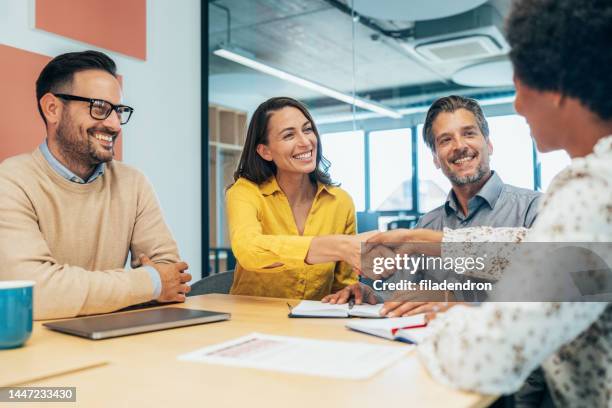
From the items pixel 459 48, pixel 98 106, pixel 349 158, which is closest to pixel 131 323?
pixel 98 106

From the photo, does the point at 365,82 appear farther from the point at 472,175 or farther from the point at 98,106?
the point at 98,106

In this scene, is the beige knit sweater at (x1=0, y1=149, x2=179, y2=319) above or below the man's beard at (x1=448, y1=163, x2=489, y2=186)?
below

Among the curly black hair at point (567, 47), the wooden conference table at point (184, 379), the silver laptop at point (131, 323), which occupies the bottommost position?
the wooden conference table at point (184, 379)

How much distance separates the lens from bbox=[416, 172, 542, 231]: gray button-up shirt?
2109mm

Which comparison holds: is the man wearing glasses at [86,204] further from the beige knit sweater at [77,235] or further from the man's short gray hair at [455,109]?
the man's short gray hair at [455,109]

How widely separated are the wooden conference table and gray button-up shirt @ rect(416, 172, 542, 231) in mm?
1115

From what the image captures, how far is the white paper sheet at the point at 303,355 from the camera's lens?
93 cm

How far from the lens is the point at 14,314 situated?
112cm

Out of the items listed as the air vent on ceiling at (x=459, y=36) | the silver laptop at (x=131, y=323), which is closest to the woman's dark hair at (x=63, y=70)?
the silver laptop at (x=131, y=323)

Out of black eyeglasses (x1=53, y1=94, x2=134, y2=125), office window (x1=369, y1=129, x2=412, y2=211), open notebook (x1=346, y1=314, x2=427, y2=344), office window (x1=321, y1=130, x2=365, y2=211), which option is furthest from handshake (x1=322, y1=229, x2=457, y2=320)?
office window (x1=369, y1=129, x2=412, y2=211)

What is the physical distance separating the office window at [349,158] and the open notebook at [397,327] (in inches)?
111

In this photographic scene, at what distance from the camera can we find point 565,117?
0.89m

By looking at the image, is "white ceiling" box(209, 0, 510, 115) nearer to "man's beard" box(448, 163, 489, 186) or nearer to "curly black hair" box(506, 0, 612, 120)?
"man's beard" box(448, 163, 489, 186)

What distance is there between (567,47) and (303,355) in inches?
27.3
